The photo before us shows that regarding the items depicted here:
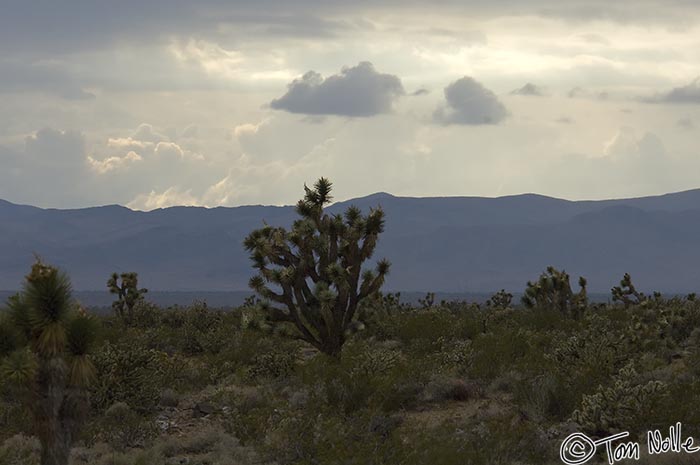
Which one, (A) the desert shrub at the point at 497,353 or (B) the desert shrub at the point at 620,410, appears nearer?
(B) the desert shrub at the point at 620,410

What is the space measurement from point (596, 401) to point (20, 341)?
9.46 metres

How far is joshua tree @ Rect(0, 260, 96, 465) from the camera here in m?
12.8

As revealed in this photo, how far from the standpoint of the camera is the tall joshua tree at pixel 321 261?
80.3 ft

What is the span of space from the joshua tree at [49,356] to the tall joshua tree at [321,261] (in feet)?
37.2

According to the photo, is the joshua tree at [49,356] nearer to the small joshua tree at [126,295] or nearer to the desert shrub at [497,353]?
the desert shrub at [497,353]

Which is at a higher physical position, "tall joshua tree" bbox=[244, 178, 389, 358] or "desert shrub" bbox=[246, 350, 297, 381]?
"tall joshua tree" bbox=[244, 178, 389, 358]

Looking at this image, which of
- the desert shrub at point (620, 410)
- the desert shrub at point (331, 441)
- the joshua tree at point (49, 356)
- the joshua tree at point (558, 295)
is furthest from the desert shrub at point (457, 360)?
the joshua tree at point (49, 356)

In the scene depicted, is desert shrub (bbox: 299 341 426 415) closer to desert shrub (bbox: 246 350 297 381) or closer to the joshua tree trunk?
desert shrub (bbox: 246 350 297 381)

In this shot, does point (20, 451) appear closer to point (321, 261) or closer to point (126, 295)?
point (321, 261)


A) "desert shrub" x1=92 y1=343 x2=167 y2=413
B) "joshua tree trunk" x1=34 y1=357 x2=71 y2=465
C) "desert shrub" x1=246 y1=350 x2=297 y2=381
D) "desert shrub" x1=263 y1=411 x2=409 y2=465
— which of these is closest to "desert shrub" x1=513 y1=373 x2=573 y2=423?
"desert shrub" x1=263 y1=411 x2=409 y2=465

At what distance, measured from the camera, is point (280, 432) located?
15703 mm

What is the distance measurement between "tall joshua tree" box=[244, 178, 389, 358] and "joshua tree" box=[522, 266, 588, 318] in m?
9.94

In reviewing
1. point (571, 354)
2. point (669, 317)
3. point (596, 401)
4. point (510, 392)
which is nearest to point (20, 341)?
point (596, 401)

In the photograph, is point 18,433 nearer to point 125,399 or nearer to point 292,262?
point 125,399
